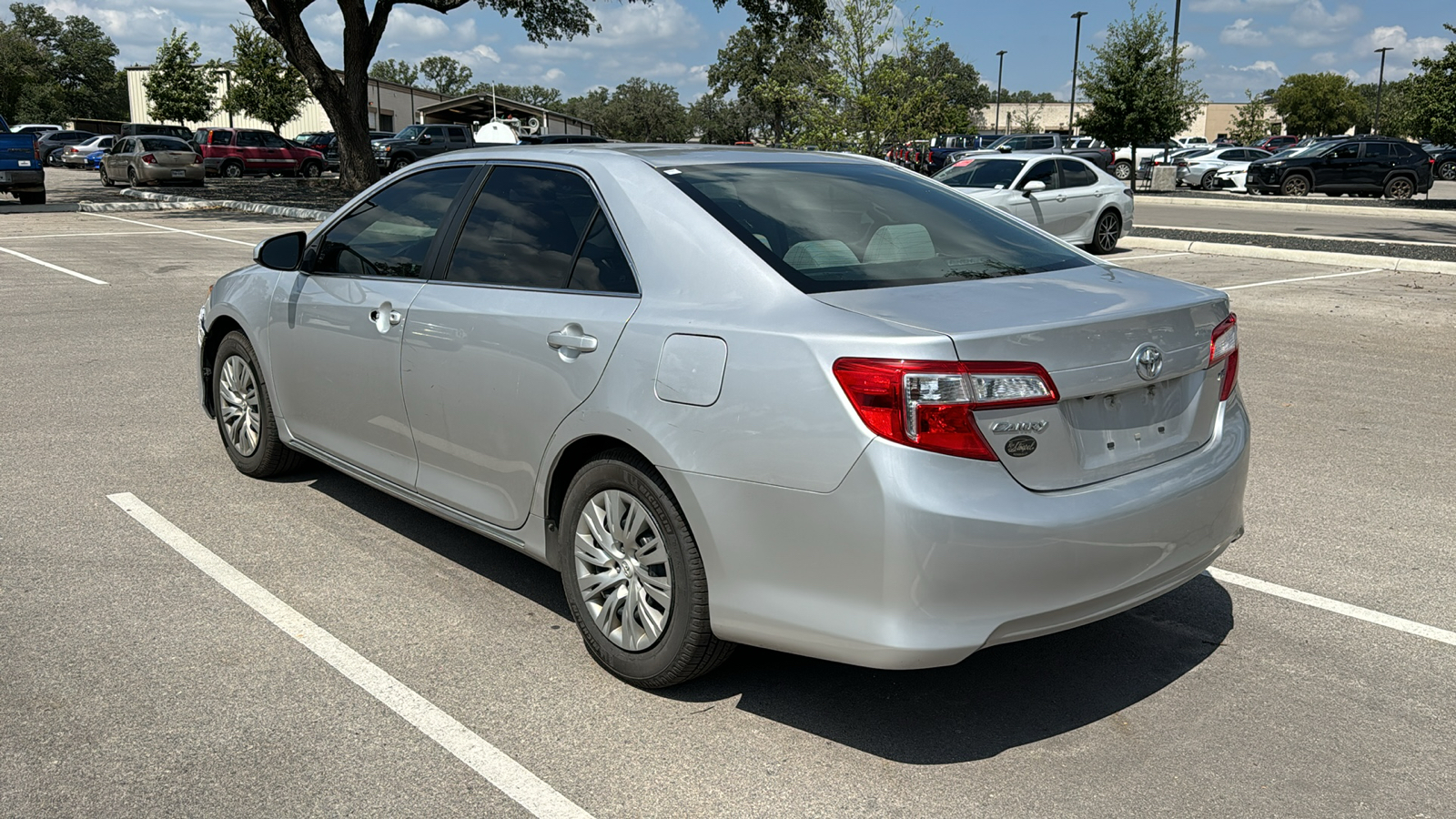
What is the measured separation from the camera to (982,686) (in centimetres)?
370

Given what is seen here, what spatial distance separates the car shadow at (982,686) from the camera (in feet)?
11.1

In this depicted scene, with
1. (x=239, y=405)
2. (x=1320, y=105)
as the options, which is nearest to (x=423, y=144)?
(x=239, y=405)

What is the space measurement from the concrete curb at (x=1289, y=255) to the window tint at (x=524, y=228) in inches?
599

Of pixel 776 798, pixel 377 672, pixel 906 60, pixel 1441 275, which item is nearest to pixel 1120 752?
pixel 776 798

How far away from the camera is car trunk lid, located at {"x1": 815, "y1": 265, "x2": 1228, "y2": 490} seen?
298 cm

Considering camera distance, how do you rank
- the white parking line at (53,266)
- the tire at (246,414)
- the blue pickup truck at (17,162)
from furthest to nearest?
the blue pickup truck at (17,162)
the white parking line at (53,266)
the tire at (246,414)

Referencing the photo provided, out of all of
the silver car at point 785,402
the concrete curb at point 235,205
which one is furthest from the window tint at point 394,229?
the concrete curb at point 235,205

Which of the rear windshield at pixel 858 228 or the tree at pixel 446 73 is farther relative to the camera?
the tree at pixel 446 73

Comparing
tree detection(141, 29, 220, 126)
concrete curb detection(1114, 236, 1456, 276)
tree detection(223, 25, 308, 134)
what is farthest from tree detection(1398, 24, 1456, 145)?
tree detection(141, 29, 220, 126)

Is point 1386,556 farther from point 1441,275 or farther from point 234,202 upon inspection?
point 234,202

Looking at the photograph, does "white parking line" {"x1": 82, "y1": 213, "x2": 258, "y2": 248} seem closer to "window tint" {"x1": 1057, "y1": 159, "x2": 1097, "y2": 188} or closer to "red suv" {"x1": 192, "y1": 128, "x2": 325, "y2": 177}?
"window tint" {"x1": 1057, "y1": 159, "x2": 1097, "y2": 188}

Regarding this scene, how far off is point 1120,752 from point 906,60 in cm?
1822

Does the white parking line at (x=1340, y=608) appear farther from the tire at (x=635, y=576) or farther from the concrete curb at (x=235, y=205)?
the concrete curb at (x=235, y=205)

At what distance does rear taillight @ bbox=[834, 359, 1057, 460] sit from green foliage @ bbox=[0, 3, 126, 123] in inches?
3854
